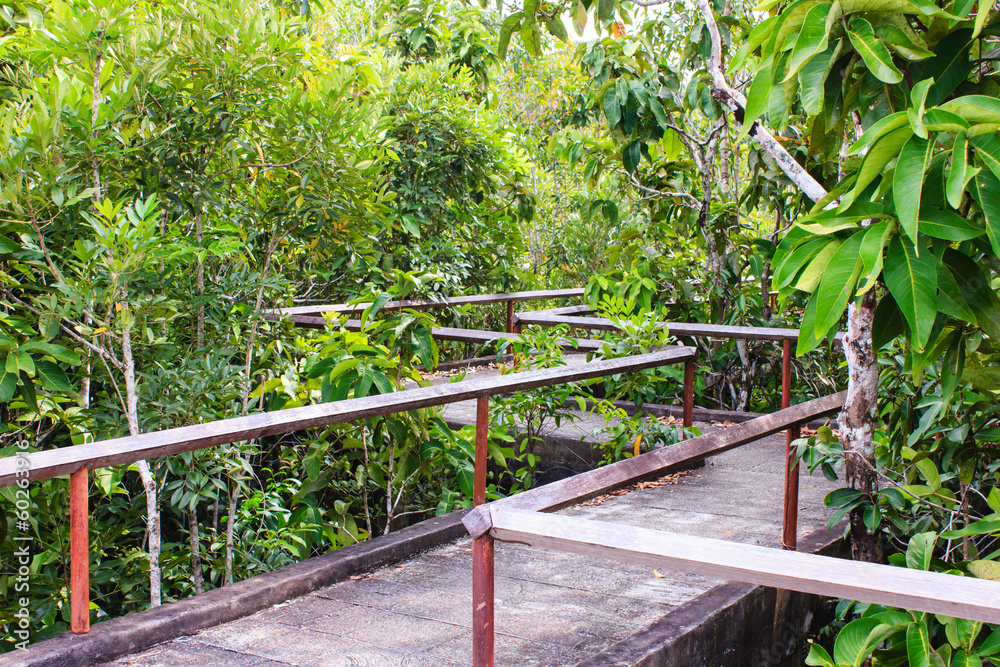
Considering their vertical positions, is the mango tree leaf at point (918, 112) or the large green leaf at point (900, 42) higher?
the large green leaf at point (900, 42)

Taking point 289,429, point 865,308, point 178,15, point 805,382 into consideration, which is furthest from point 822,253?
point 805,382

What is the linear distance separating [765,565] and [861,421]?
1.85 m

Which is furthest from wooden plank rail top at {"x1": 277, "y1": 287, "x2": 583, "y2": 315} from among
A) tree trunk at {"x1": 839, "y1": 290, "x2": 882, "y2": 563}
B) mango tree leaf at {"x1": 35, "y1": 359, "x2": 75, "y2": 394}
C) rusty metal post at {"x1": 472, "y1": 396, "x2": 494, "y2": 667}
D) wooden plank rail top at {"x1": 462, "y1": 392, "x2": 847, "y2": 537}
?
rusty metal post at {"x1": 472, "y1": 396, "x2": 494, "y2": 667}

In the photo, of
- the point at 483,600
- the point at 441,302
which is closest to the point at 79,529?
the point at 483,600

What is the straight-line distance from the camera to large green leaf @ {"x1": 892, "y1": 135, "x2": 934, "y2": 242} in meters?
1.43

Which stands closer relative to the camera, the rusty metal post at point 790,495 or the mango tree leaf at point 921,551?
the mango tree leaf at point 921,551

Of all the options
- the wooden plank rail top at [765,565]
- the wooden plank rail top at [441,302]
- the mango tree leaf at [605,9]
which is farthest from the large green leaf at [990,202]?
the wooden plank rail top at [441,302]

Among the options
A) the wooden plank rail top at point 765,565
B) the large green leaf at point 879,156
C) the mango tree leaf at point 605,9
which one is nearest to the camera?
the wooden plank rail top at point 765,565

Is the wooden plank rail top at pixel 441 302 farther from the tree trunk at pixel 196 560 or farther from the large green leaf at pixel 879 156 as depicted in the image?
the large green leaf at pixel 879 156

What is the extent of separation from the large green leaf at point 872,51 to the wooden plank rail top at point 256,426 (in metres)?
1.99

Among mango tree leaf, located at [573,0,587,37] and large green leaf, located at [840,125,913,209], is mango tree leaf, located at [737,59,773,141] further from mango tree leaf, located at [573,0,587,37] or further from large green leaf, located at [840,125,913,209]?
mango tree leaf, located at [573,0,587,37]

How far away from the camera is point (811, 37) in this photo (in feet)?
5.46

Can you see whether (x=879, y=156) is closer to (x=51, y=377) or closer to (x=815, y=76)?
(x=815, y=76)

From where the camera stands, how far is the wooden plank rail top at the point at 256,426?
2.21m
